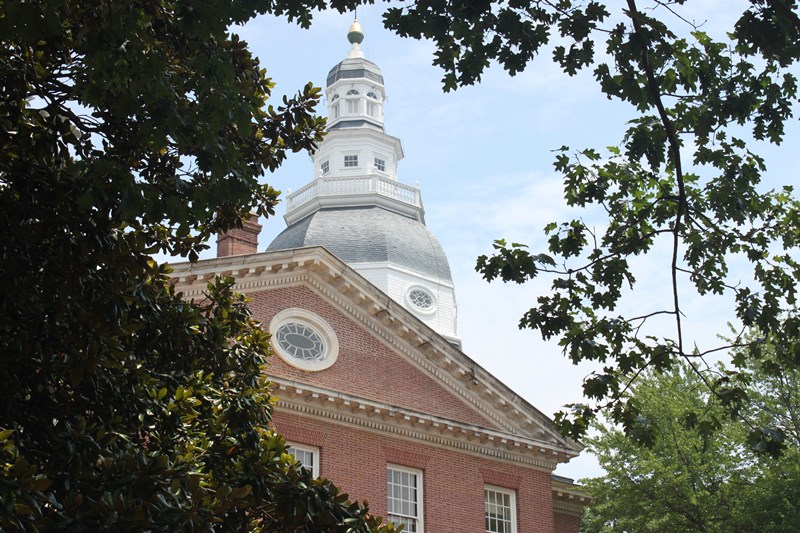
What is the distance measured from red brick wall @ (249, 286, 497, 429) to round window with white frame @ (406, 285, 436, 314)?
19106 millimetres

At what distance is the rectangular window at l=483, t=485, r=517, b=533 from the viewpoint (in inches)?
1132

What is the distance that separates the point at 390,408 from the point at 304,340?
8.55ft

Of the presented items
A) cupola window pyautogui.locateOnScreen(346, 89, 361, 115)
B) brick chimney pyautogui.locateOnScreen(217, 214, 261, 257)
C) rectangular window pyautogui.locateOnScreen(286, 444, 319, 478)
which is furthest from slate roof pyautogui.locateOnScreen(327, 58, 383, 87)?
rectangular window pyautogui.locateOnScreen(286, 444, 319, 478)

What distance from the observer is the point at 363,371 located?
2783cm

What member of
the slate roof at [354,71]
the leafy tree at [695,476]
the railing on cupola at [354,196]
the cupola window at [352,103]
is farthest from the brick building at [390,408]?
the slate roof at [354,71]

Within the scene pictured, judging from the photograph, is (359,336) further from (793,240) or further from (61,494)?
(61,494)

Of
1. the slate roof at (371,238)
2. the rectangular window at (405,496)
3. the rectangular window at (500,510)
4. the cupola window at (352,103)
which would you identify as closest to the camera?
the rectangular window at (405,496)

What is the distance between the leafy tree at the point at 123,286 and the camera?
350 inches

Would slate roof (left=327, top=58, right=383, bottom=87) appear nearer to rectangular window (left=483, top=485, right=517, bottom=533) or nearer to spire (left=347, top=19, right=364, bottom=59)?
spire (left=347, top=19, right=364, bottom=59)

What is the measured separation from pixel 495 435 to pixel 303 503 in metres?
17.9

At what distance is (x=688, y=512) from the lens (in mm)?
36312

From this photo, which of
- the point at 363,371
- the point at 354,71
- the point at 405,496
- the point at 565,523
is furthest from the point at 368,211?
the point at 405,496

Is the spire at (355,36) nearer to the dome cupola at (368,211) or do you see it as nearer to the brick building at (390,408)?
the dome cupola at (368,211)

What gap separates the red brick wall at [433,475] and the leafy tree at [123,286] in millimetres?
13102
